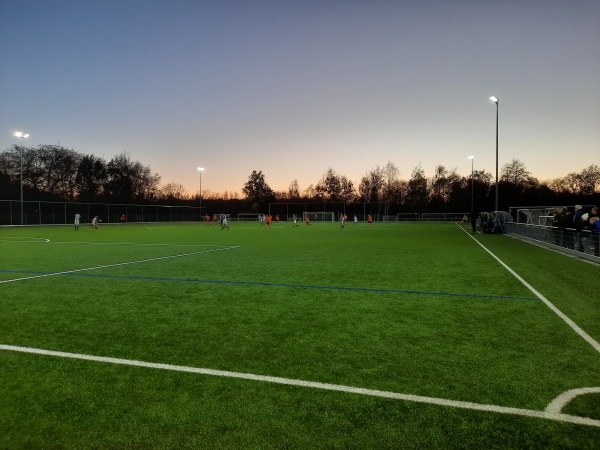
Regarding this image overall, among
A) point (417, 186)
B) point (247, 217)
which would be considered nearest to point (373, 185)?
point (417, 186)

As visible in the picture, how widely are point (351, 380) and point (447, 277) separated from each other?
7157 millimetres

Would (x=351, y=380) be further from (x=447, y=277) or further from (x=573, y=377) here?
(x=447, y=277)

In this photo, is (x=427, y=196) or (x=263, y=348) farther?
(x=427, y=196)

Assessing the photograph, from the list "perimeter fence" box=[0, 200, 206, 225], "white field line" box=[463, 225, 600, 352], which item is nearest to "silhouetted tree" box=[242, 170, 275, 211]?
"perimeter fence" box=[0, 200, 206, 225]

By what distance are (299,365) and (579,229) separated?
1479 centimetres

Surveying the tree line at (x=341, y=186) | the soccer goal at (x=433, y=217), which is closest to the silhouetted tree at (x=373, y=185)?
the tree line at (x=341, y=186)

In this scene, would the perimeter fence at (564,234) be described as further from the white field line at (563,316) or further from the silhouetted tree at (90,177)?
the silhouetted tree at (90,177)

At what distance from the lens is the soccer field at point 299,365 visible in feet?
9.88

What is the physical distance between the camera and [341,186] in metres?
109

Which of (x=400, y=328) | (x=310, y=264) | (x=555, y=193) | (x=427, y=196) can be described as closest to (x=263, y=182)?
(x=427, y=196)

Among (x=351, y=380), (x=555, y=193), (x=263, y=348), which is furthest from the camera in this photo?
(x=555, y=193)

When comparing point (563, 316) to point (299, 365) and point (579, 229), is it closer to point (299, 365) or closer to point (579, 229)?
point (299, 365)

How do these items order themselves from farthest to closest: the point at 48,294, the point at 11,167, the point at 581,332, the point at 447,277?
the point at 11,167
the point at 447,277
the point at 48,294
the point at 581,332

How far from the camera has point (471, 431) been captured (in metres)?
2.99
